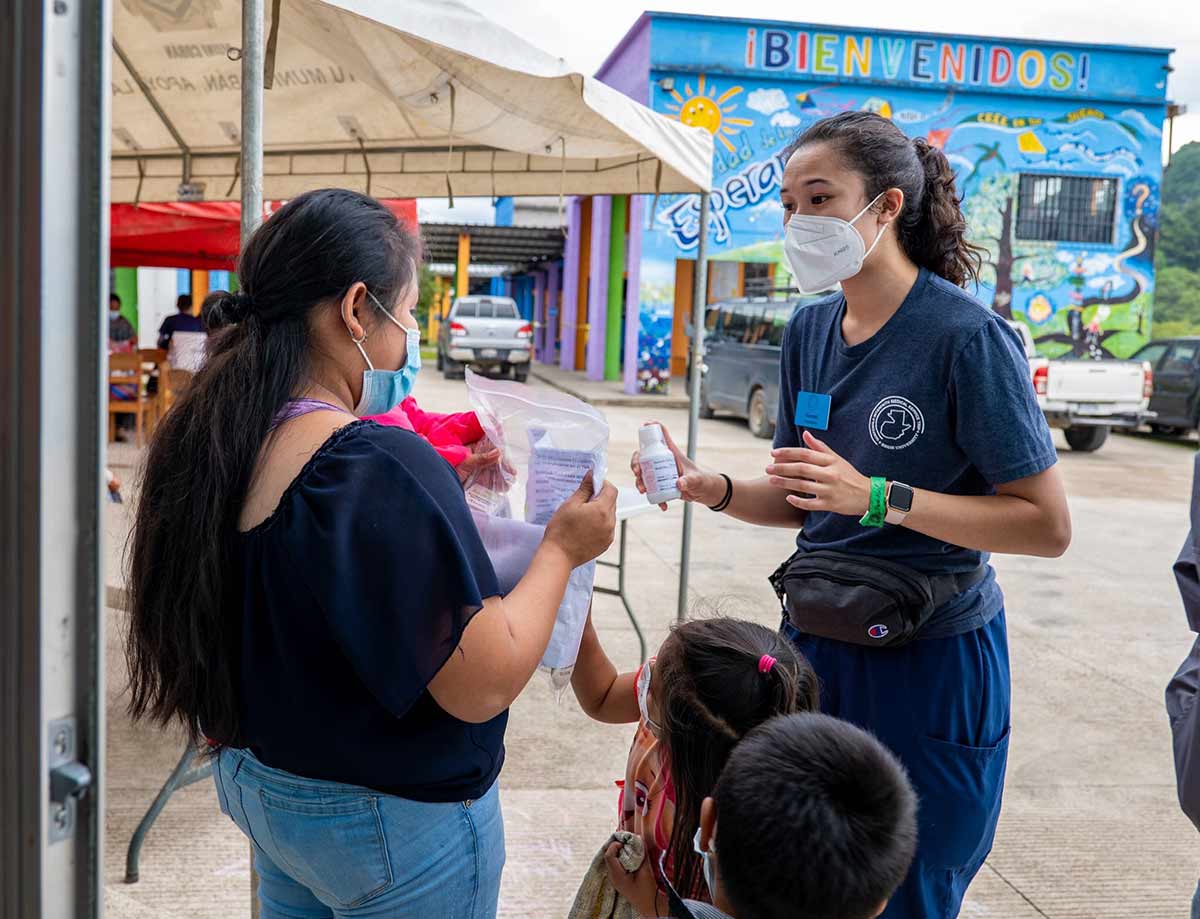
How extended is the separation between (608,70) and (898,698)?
972 inches

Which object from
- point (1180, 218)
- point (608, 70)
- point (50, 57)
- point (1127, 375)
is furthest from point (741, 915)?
point (1180, 218)

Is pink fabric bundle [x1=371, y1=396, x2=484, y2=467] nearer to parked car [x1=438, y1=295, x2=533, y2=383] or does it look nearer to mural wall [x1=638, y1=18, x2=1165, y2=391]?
mural wall [x1=638, y1=18, x2=1165, y2=391]

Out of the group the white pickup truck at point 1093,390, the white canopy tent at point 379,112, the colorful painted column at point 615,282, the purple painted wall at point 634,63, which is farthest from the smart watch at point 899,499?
the colorful painted column at point 615,282

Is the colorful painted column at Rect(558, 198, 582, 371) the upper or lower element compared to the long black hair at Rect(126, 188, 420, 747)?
upper

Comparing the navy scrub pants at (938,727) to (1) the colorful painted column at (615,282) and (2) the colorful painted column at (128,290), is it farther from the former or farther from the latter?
(1) the colorful painted column at (615,282)

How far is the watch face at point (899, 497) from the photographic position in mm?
1947

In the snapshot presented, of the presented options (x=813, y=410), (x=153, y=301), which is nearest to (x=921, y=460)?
(x=813, y=410)

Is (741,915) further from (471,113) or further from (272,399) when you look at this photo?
(471,113)

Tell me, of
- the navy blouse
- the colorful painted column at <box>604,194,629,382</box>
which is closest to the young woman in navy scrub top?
the navy blouse

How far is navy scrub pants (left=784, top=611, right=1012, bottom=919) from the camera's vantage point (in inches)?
78.5

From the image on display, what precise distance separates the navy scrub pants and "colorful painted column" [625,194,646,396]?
19.9 metres

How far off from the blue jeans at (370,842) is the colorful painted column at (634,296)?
2038cm

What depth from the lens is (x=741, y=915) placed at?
144 centimetres

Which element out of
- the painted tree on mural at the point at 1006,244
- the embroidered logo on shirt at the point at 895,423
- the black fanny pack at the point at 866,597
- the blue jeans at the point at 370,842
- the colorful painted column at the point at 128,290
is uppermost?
the painted tree on mural at the point at 1006,244
